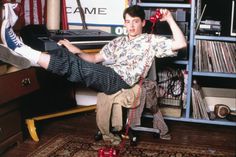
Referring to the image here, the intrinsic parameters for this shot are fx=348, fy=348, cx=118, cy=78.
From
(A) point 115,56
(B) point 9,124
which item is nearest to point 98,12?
(A) point 115,56

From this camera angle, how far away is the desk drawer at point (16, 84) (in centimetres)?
204

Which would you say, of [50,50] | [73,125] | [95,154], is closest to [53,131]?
[73,125]

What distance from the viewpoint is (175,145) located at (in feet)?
7.80

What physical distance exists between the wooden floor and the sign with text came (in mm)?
857

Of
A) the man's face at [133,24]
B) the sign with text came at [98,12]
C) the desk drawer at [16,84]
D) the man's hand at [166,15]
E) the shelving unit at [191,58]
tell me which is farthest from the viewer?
the sign with text came at [98,12]

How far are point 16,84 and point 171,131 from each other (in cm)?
122

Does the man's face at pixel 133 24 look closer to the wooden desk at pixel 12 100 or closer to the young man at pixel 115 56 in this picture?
the young man at pixel 115 56

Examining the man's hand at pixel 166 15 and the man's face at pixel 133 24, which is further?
the man's face at pixel 133 24

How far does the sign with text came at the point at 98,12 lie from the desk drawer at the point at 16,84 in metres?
1.03

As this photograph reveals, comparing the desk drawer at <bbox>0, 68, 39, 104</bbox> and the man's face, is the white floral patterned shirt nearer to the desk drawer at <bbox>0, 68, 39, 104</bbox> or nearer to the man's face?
the man's face

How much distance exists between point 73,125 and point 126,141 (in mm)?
546

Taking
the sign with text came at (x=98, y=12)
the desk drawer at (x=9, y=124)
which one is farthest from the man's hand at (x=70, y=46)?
the sign with text came at (x=98, y=12)

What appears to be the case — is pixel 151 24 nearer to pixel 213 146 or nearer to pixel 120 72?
pixel 120 72

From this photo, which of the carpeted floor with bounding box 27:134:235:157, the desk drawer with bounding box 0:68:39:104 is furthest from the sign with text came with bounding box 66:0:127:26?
the carpeted floor with bounding box 27:134:235:157
